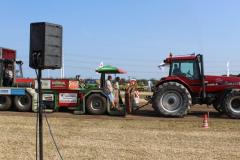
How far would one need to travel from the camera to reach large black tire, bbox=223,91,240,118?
19453 millimetres

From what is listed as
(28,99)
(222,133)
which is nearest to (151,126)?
(222,133)

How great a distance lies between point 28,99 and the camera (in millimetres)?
22203

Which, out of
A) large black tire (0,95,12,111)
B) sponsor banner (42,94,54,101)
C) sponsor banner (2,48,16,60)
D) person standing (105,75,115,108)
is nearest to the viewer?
person standing (105,75,115,108)

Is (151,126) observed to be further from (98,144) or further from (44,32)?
(44,32)

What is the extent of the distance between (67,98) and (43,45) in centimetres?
1283

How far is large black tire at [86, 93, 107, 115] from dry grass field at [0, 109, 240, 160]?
7.88ft

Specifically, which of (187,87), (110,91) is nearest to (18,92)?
(110,91)

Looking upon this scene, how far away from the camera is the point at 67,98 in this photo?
21.7 meters

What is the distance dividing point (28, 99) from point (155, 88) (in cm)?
564

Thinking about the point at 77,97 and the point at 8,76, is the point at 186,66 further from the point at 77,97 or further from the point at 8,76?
the point at 8,76

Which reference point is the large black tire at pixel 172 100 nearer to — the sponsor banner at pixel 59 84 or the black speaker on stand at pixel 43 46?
the sponsor banner at pixel 59 84

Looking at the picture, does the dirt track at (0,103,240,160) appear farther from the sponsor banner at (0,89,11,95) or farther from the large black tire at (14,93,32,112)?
the sponsor banner at (0,89,11,95)

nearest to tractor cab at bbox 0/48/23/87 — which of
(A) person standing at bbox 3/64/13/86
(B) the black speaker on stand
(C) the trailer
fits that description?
(A) person standing at bbox 3/64/13/86

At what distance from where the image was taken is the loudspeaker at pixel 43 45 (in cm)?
902
